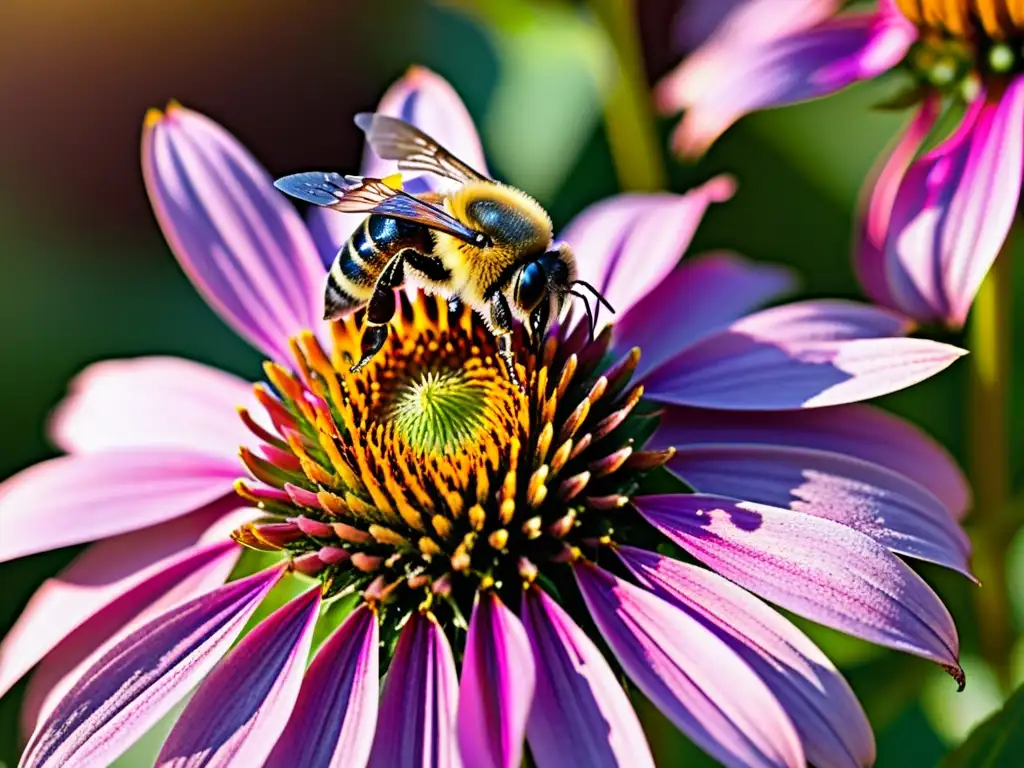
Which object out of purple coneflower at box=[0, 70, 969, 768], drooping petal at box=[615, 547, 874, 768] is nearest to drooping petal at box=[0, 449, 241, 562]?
purple coneflower at box=[0, 70, 969, 768]

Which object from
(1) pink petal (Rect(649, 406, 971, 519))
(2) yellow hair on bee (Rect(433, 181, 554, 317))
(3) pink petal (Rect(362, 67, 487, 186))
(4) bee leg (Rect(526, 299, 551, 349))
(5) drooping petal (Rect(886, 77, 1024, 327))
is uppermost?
(3) pink petal (Rect(362, 67, 487, 186))

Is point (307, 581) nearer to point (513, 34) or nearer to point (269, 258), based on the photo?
point (269, 258)

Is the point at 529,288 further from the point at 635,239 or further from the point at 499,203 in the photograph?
the point at 635,239

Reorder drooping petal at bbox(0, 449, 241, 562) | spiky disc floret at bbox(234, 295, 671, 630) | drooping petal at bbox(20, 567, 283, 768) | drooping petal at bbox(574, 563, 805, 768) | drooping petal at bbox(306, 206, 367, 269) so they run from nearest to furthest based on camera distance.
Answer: drooping petal at bbox(574, 563, 805, 768), drooping petal at bbox(20, 567, 283, 768), spiky disc floret at bbox(234, 295, 671, 630), drooping petal at bbox(0, 449, 241, 562), drooping petal at bbox(306, 206, 367, 269)

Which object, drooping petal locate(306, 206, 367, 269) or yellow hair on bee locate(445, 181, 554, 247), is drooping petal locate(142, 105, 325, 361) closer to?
drooping petal locate(306, 206, 367, 269)

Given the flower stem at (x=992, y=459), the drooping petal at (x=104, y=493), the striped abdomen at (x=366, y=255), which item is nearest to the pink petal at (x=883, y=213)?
the flower stem at (x=992, y=459)

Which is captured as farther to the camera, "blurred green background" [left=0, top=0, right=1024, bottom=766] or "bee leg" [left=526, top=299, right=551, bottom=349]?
"blurred green background" [left=0, top=0, right=1024, bottom=766]

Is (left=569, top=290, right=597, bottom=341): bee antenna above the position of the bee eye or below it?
below
